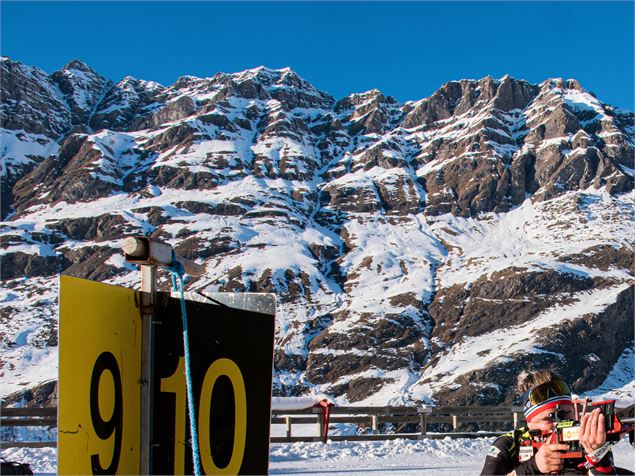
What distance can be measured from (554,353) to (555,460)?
347 ft

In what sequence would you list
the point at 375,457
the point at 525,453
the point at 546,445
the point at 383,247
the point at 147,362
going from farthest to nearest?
the point at 383,247 < the point at 375,457 < the point at 525,453 < the point at 546,445 < the point at 147,362

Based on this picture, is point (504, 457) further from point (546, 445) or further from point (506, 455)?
point (546, 445)

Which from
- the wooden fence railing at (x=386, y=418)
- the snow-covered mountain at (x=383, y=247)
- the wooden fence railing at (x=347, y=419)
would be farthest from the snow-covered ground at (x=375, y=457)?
the snow-covered mountain at (x=383, y=247)

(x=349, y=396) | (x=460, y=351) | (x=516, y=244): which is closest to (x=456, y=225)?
(x=516, y=244)

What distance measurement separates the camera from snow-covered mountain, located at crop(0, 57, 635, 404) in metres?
108

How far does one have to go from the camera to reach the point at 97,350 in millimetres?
2711

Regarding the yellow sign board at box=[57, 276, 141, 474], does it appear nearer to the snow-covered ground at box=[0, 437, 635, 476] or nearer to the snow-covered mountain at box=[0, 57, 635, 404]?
the snow-covered ground at box=[0, 437, 635, 476]

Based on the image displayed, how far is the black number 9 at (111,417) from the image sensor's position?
8.78 ft

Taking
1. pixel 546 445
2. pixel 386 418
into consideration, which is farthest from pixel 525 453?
pixel 386 418

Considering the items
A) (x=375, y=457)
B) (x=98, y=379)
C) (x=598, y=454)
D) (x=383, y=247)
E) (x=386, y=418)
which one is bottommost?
(x=375, y=457)

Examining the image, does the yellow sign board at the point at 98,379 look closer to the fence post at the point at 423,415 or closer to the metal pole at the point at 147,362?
the metal pole at the point at 147,362

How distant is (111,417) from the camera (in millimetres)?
2789

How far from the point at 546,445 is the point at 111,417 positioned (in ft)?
6.46

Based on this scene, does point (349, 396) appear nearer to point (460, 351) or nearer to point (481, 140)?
point (460, 351)
